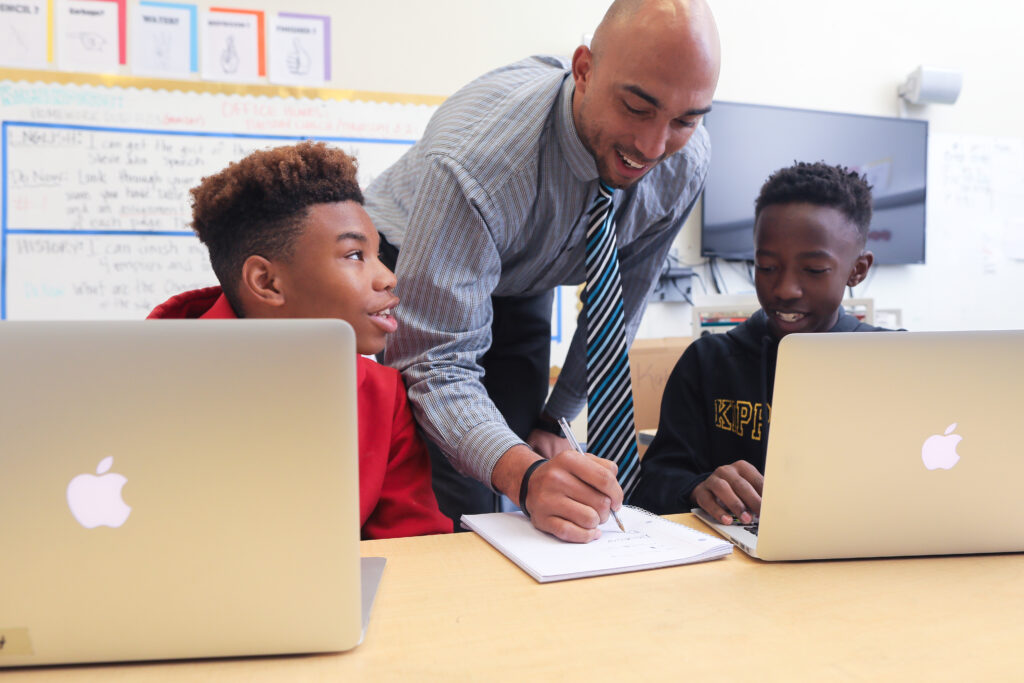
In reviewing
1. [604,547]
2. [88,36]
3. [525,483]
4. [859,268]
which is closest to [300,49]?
[88,36]

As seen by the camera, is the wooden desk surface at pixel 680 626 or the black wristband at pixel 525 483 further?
the black wristband at pixel 525 483

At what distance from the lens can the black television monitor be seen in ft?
9.46

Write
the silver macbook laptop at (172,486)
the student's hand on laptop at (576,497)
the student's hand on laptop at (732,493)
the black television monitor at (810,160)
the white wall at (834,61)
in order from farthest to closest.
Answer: the black television monitor at (810,160) < the white wall at (834,61) < the student's hand on laptop at (732,493) < the student's hand on laptop at (576,497) < the silver macbook laptop at (172,486)

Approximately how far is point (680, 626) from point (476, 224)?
2.21 ft

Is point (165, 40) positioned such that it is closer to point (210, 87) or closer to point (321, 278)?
point (210, 87)

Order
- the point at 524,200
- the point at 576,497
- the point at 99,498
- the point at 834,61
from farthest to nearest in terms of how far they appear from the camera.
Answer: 1. the point at 834,61
2. the point at 524,200
3. the point at 576,497
4. the point at 99,498

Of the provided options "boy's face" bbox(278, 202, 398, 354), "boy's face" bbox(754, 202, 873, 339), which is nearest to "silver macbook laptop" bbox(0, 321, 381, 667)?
"boy's face" bbox(278, 202, 398, 354)

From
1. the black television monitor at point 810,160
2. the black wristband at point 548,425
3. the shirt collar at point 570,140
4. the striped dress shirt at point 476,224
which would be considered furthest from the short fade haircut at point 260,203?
the black television monitor at point 810,160

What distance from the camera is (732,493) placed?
3.19ft

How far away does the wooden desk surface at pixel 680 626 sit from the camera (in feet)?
1.88

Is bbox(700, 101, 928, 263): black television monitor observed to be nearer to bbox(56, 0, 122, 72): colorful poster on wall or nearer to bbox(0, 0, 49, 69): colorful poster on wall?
bbox(56, 0, 122, 72): colorful poster on wall

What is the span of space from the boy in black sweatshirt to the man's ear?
46 cm

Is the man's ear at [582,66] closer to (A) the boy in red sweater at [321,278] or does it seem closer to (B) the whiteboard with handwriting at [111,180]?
(A) the boy in red sweater at [321,278]

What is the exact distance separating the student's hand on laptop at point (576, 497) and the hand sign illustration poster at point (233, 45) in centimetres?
202
